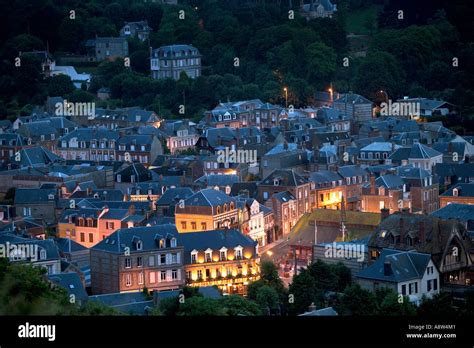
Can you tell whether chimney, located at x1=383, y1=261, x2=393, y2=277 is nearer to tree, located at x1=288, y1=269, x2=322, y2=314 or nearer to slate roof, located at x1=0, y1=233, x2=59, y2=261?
tree, located at x1=288, y1=269, x2=322, y2=314

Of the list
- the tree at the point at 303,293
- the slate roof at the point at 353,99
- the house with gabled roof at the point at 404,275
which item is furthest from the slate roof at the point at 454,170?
the tree at the point at 303,293

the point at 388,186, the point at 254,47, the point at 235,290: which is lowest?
the point at 235,290

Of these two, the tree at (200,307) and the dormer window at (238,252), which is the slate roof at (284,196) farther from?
the tree at (200,307)

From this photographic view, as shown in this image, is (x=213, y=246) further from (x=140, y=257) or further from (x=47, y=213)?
(x=47, y=213)

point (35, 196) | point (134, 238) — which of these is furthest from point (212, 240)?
point (35, 196)

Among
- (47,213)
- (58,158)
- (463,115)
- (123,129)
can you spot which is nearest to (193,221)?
(47,213)

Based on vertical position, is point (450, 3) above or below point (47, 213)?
above
